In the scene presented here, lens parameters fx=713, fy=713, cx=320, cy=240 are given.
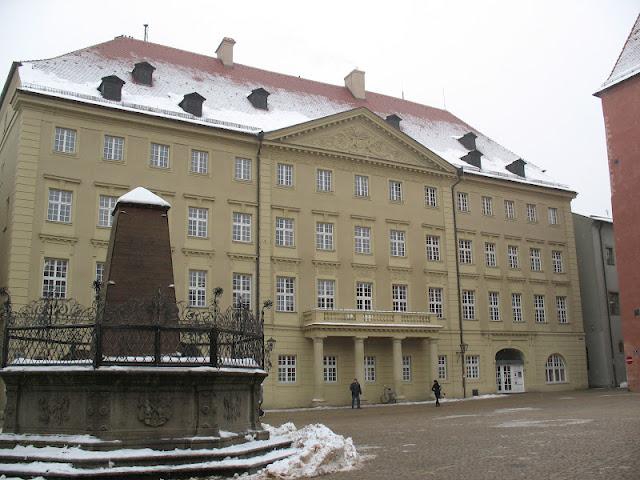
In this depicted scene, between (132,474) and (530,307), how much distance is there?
36.5m

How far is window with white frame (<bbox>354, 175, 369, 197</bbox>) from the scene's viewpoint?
39094mm

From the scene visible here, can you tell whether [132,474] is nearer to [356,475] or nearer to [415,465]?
[356,475]

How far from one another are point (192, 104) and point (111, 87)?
4062mm

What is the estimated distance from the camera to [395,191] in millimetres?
40438

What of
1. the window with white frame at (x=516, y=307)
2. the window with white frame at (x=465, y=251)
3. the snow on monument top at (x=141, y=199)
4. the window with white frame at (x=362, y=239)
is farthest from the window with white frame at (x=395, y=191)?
the snow on monument top at (x=141, y=199)

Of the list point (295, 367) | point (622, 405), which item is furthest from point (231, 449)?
point (295, 367)

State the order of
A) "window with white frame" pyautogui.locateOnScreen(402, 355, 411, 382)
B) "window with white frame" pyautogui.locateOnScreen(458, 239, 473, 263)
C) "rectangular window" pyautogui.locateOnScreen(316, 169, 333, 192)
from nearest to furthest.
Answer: "rectangular window" pyautogui.locateOnScreen(316, 169, 333, 192)
"window with white frame" pyautogui.locateOnScreen(402, 355, 411, 382)
"window with white frame" pyautogui.locateOnScreen(458, 239, 473, 263)

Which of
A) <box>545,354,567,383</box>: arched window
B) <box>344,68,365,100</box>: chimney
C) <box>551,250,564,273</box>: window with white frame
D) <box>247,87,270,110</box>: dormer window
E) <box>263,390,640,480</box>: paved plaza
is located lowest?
<box>263,390,640,480</box>: paved plaza

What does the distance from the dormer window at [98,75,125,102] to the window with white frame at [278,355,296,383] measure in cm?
1474

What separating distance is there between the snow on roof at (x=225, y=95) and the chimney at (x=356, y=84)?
0.47 metres

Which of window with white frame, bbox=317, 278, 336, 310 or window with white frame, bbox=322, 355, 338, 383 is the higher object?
window with white frame, bbox=317, 278, 336, 310

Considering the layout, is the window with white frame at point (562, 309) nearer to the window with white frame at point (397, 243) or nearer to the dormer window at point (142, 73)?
the window with white frame at point (397, 243)

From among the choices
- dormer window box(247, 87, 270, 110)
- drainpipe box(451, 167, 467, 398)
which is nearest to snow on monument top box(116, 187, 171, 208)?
dormer window box(247, 87, 270, 110)

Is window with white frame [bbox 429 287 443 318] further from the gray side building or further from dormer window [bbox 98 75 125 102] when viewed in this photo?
dormer window [bbox 98 75 125 102]
